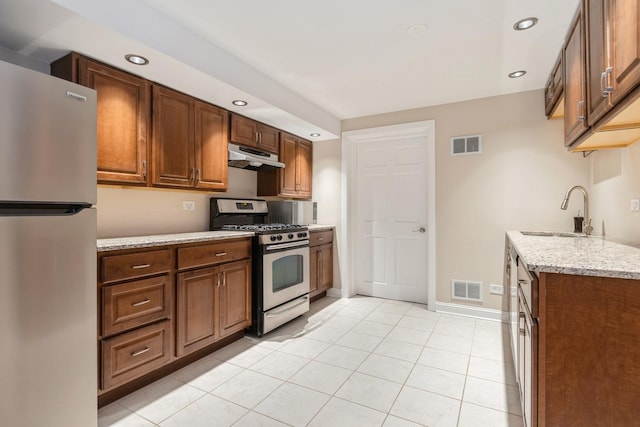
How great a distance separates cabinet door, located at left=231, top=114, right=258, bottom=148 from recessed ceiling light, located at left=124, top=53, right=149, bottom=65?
1078mm

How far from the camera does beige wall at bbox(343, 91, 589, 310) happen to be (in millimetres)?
3148

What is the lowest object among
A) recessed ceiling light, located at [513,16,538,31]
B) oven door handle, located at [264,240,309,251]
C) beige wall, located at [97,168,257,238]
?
oven door handle, located at [264,240,309,251]

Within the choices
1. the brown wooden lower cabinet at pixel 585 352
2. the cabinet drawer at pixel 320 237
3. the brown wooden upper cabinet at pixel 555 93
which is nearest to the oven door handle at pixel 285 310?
the cabinet drawer at pixel 320 237

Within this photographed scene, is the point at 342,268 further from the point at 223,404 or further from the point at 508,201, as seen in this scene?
the point at 223,404

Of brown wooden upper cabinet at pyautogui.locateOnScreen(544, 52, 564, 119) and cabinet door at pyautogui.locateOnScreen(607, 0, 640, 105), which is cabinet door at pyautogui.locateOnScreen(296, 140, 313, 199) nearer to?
brown wooden upper cabinet at pyautogui.locateOnScreen(544, 52, 564, 119)

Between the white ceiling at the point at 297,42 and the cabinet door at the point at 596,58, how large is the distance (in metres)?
0.38

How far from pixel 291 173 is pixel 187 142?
158 cm

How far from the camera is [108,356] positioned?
1.87 meters

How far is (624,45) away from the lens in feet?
4.02

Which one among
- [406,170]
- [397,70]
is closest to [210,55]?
[397,70]

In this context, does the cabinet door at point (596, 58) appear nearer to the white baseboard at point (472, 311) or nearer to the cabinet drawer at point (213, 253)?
the white baseboard at point (472, 311)

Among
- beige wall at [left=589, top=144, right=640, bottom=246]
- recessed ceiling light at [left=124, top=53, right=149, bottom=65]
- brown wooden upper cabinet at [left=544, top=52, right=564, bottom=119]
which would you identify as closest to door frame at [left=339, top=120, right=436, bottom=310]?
brown wooden upper cabinet at [left=544, top=52, right=564, bottom=119]

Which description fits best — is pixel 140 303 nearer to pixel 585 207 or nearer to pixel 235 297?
pixel 235 297

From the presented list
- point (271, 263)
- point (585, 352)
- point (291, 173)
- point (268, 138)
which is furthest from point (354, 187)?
point (585, 352)
